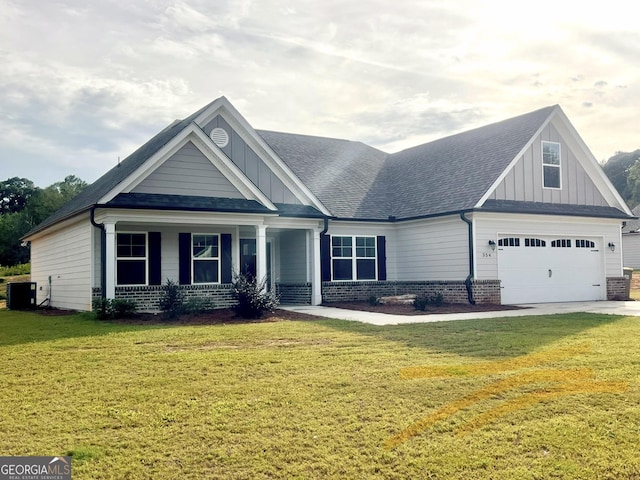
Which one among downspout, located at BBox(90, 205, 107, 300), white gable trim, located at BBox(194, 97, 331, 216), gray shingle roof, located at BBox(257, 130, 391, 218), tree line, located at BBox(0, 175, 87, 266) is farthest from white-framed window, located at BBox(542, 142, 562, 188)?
tree line, located at BBox(0, 175, 87, 266)

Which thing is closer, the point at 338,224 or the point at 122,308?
the point at 122,308

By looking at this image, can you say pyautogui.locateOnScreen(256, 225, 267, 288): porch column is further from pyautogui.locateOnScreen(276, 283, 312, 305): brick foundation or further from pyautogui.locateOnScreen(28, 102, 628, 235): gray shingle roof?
pyautogui.locateOnScreen(276, 283, 312, 305): brick foundation

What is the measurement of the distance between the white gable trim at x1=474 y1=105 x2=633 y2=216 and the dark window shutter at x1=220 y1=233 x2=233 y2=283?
7.78 meters

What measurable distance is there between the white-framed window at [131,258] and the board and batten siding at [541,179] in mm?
11021

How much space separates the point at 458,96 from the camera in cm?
1661

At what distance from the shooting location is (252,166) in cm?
1898

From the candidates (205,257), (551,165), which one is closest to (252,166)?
(205,257)

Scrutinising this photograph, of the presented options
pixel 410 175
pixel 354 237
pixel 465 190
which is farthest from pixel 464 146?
pixel 354 237

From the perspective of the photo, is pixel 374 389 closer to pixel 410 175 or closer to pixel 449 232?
pixel 449 232

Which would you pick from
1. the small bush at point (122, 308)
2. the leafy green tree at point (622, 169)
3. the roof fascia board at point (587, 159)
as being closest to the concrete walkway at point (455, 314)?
the small bush at point (122, 308)

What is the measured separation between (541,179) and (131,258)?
13.7 meters

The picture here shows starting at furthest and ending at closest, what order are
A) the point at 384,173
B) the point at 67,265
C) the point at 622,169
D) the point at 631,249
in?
the point at 622,169, the point at 631,249, the point at 384,173, the point at 67,265

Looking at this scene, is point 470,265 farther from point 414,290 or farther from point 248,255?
point 248,255

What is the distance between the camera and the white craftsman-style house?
1656cm
